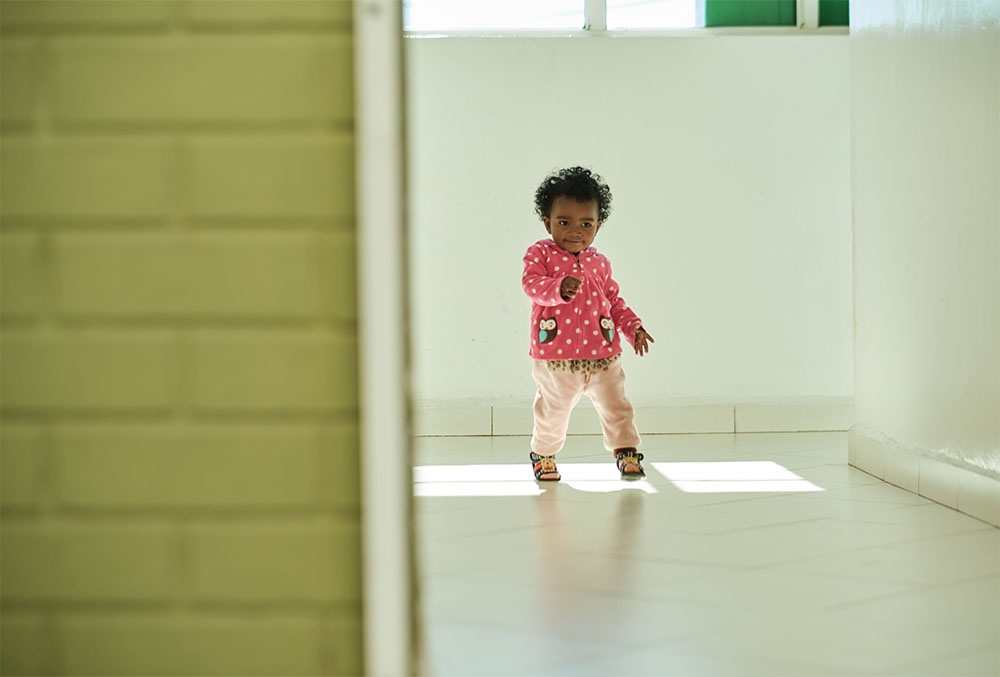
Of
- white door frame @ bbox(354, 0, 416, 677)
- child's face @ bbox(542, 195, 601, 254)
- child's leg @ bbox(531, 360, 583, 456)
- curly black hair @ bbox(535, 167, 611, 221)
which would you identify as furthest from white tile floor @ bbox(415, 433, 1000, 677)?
curly black hair @ bbox(535, 167, 611, 221)

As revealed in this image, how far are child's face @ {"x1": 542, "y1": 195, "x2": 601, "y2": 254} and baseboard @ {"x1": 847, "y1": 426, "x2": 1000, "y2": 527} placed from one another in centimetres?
106

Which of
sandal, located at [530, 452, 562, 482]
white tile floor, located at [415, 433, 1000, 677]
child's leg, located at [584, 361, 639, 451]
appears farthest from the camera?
child's leg, located at [584, 361, 639, 451]

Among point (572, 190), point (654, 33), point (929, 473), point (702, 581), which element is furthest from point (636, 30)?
point (702, 581)

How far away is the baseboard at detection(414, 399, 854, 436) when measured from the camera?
433cm

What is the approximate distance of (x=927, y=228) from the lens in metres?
2.79

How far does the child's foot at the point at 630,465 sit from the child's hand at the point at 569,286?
53 centimetres

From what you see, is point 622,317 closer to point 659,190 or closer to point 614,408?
point 614,408

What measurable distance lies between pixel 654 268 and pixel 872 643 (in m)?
3.03

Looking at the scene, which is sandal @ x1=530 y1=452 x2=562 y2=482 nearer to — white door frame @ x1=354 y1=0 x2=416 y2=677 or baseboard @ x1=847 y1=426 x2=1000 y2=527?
baseboard @ x1=847 y1=426 x2=1000 y2=527

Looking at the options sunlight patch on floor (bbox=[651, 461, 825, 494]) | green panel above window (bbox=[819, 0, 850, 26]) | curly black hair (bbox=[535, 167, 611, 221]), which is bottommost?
sunlight patch on floor (bbox=[651, 461, 825, 494])

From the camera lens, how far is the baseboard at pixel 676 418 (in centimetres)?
433

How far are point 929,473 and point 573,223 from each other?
4.29 ft

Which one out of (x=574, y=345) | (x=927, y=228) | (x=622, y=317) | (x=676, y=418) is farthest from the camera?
(x=676, y=418)

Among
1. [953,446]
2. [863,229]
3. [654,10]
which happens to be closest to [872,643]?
[953,446]
